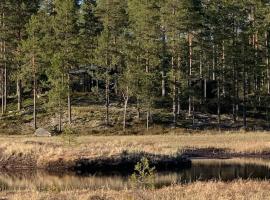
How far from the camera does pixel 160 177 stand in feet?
103

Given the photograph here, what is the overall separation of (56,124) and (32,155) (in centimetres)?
3042

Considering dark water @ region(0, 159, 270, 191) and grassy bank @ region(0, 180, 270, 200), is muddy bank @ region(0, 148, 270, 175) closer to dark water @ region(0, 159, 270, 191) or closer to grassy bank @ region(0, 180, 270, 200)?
dark water @ region(0, 159, 270, 191)

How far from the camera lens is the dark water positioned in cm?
2861

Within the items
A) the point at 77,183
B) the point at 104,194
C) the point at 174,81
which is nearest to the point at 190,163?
the point at 77,183

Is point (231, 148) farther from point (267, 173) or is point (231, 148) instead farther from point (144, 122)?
point (144, 122)

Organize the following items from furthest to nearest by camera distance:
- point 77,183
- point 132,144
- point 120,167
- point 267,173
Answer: point 132,144, point 120,167, point 267,173, point 77,183

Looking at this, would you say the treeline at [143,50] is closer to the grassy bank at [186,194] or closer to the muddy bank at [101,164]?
the muddy bank at [101,164]

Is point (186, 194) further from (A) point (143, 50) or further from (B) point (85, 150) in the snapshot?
(A) point (143, 50)

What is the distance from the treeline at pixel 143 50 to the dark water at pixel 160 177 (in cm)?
2787

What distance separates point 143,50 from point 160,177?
3764 centimetres

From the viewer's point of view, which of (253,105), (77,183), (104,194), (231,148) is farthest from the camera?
(253,105)

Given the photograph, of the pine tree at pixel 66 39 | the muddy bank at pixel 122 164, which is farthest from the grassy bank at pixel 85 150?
the pine tree at pixel 66 39

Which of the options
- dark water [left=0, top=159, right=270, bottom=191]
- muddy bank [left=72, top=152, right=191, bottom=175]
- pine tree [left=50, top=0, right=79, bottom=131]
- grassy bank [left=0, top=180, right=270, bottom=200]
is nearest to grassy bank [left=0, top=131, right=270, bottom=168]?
muddy bank [left=72, top=152, right=191, bottom=175]

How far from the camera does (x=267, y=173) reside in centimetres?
3219
